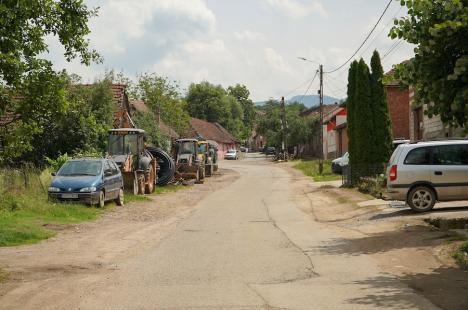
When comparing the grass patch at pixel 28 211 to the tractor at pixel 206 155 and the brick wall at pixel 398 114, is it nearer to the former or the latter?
the tractor at pixel 206 155

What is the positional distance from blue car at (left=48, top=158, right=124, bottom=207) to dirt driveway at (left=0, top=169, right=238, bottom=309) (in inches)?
31.1

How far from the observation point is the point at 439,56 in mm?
10195

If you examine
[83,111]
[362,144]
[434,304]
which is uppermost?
[83,111]

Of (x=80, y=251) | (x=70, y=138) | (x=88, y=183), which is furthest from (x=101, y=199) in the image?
(x=70, y=138)

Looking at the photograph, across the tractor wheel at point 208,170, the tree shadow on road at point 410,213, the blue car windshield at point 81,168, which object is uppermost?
the blue car windshield at point 81,168

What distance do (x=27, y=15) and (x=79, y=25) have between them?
1.00 metres

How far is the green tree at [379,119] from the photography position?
28.7 m

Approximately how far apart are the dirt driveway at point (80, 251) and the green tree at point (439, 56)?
5.90 m

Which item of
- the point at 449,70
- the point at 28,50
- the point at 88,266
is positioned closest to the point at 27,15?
the point at 28,50

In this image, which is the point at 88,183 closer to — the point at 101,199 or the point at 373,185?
the point at 101,199

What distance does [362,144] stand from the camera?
2894cm

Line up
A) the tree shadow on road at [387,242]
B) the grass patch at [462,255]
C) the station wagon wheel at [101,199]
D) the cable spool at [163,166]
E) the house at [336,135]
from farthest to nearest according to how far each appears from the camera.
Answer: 1. the house at [336,135]
2. the cable spool at [163,166]
3. the station wagon wheel at [101,199]
4. the tree shadow on road at [387,242]
5. the grass patch at [462,255]

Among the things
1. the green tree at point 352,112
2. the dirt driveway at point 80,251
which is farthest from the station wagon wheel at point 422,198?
the green tree at point 352,112

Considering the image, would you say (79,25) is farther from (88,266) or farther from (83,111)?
(83,111)
